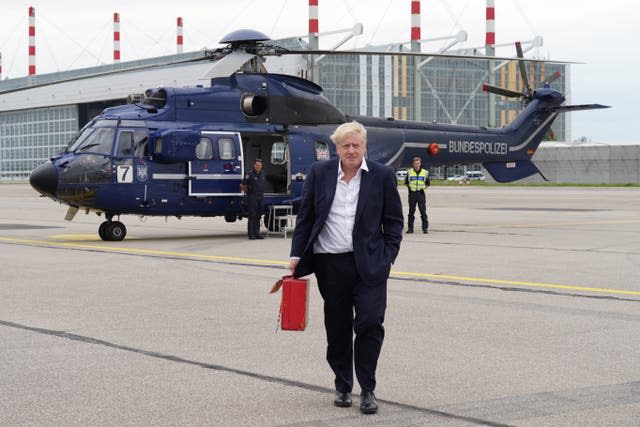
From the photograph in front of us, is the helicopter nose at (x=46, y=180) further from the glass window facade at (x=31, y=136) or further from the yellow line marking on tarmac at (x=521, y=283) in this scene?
the glass window facade at (x=31, y=136)

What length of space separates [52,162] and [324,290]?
45.3ft

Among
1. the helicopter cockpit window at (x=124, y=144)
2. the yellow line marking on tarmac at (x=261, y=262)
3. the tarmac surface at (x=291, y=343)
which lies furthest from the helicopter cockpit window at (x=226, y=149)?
the tarmac surface at (x=291, y=343)

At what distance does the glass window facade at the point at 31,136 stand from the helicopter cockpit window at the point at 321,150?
8256cm

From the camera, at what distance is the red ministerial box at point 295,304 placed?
589 cm

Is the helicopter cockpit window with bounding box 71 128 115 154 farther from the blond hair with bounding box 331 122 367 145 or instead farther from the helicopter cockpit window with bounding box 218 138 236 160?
the blond hair with bounding box 331 122 367 145

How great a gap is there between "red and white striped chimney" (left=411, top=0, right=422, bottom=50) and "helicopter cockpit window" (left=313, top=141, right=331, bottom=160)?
5299 centimetres

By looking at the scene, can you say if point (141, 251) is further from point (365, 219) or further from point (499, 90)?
point (499, 90)

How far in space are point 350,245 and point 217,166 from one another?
1412 centimetres

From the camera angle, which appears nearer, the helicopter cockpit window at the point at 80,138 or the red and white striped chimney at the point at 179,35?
the helicopter cockpit window at the point at 80,138

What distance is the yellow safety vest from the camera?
21922 millimetres

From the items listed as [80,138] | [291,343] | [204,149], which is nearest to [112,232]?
[80,138]

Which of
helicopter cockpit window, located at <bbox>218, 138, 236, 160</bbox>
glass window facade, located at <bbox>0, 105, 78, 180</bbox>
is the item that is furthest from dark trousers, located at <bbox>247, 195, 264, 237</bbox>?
glass window facade, located at <bbox>0, 105, 78, 180</bbox>

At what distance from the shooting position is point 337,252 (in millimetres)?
5902

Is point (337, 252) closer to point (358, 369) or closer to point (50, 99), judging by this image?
point (358, 369)
